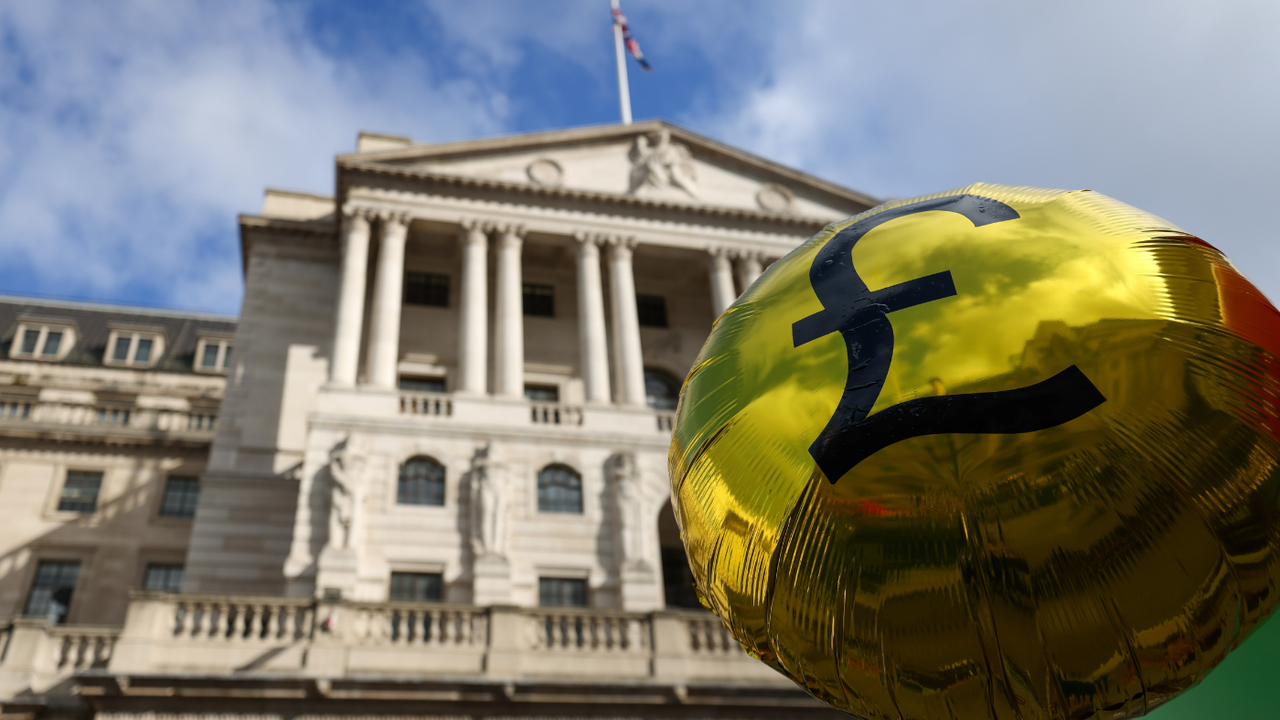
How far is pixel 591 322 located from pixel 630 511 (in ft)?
Result: 29.1

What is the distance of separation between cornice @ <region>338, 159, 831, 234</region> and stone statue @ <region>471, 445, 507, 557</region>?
42.1 ft

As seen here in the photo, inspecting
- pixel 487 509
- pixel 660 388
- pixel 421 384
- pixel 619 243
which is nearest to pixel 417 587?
pixel 487 509

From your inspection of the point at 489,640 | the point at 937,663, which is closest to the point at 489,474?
the point at 489,640

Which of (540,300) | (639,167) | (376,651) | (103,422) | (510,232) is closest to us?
(376,651)

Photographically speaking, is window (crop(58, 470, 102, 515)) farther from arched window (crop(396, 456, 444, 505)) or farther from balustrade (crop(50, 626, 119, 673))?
balustrade (crop(50, 626, 119, 673))

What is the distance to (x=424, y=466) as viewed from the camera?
94.4ft

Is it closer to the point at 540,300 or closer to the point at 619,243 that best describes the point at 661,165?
the point at 619,243

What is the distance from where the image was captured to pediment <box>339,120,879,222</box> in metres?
37.1

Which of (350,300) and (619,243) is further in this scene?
(619,243)

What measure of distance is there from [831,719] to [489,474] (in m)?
11.8

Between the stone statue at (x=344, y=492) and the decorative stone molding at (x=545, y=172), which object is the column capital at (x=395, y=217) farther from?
the stone statue at (x=344, y=492)

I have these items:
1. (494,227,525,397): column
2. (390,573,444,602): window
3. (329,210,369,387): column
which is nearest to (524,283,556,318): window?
(494,227,525,397): column

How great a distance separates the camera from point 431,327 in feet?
122

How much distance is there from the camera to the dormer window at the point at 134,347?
5481 cm
